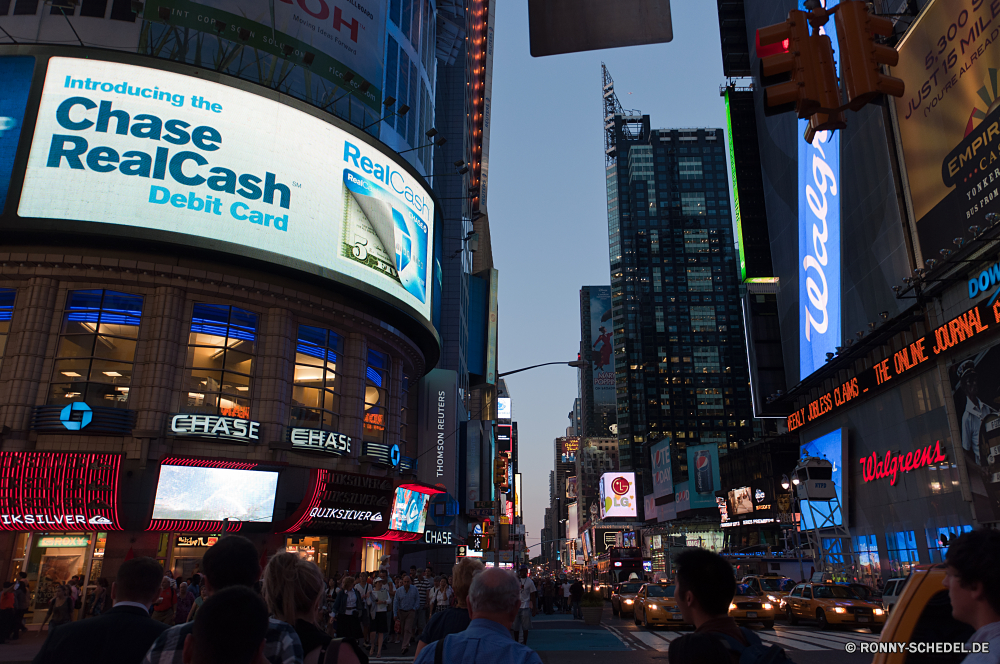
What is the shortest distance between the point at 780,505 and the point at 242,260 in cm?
7925

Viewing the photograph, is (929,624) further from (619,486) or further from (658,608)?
(619,486)

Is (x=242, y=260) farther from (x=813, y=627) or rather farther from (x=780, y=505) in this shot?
(x=780, y=505)

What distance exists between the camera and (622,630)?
24797 millimetres

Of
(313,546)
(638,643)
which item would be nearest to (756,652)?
(638,643)

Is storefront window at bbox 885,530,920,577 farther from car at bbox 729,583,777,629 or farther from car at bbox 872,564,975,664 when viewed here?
car at bbox 872,564,975,664

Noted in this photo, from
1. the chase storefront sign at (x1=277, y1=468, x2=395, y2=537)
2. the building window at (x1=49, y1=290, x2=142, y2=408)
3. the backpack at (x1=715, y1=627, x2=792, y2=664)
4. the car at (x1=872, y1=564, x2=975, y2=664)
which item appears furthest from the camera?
the chase storefront sign at (x1=277, y1=468, x2=395, y2=537)

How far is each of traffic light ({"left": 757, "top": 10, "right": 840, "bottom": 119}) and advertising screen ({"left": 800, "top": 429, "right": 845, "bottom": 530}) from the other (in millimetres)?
→ 46909

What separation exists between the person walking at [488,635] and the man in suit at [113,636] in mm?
1741

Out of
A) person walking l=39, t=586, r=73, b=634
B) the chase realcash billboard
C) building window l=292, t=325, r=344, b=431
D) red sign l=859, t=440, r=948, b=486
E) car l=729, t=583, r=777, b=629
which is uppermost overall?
the chase realcash billboard

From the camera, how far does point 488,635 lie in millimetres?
3656

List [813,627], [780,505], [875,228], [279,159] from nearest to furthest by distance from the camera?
[813,627]
[279,159]
[875,228]
[780,505]

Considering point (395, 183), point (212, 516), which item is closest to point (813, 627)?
point (212, 516)

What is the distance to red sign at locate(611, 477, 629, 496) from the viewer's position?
112438mm

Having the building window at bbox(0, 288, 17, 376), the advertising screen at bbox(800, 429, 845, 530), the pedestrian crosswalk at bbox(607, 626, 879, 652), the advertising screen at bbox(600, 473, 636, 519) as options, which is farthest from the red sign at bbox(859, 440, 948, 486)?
the advertising screen at bbox(600, 473, 636, 519)
